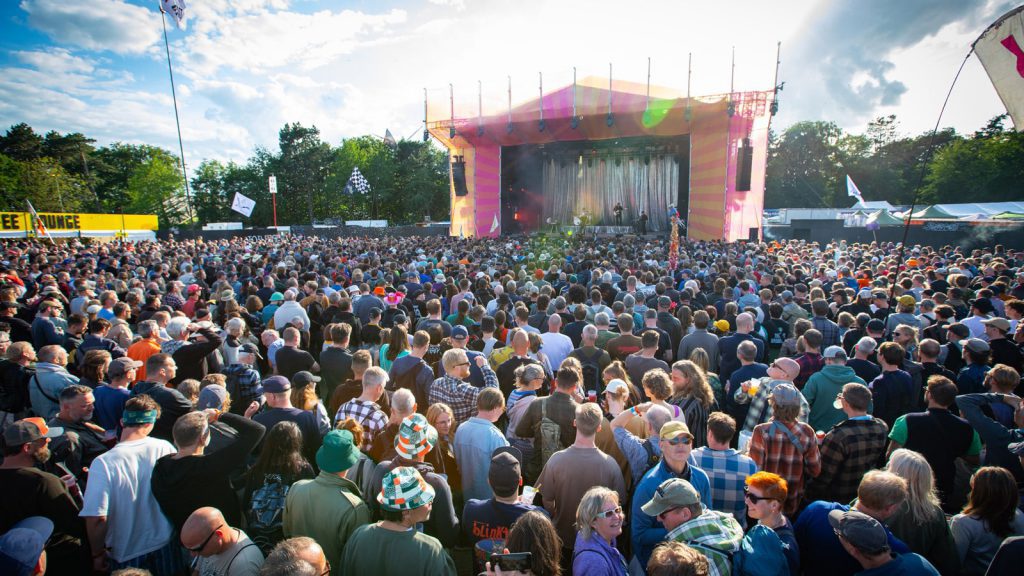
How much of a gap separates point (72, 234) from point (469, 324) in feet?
102

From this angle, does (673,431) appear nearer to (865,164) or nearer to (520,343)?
(520,343)

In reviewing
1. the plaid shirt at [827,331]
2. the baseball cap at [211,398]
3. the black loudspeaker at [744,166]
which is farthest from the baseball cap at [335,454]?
the black loudspeaker at [744,166]

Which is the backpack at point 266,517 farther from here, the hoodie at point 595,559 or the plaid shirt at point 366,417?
the hoodie at point 595,559

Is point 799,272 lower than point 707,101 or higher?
lower

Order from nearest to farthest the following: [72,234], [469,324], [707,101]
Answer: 1. [469,324]
2. [707,101]
3. [72,234]

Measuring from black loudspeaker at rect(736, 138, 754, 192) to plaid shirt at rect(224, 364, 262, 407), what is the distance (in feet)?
68.4

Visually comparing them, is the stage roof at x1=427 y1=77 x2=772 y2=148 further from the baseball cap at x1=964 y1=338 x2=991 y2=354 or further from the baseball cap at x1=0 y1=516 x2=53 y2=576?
the baseball cap at x1=0 y1=516 x2=53 y2=576

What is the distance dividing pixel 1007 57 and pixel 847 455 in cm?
372

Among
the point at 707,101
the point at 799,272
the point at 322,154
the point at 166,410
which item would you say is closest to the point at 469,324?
the point at 166,410

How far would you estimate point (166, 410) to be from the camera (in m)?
3.37

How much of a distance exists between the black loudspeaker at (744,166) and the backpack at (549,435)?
20.1m

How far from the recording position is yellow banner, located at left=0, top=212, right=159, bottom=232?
24734 mm

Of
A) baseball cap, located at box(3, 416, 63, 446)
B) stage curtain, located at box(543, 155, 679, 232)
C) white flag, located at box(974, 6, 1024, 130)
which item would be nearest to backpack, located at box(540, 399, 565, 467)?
baseball cap, located at box(3, 416, 63, 446)

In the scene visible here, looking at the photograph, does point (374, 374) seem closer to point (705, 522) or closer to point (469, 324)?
point (705, 522)
